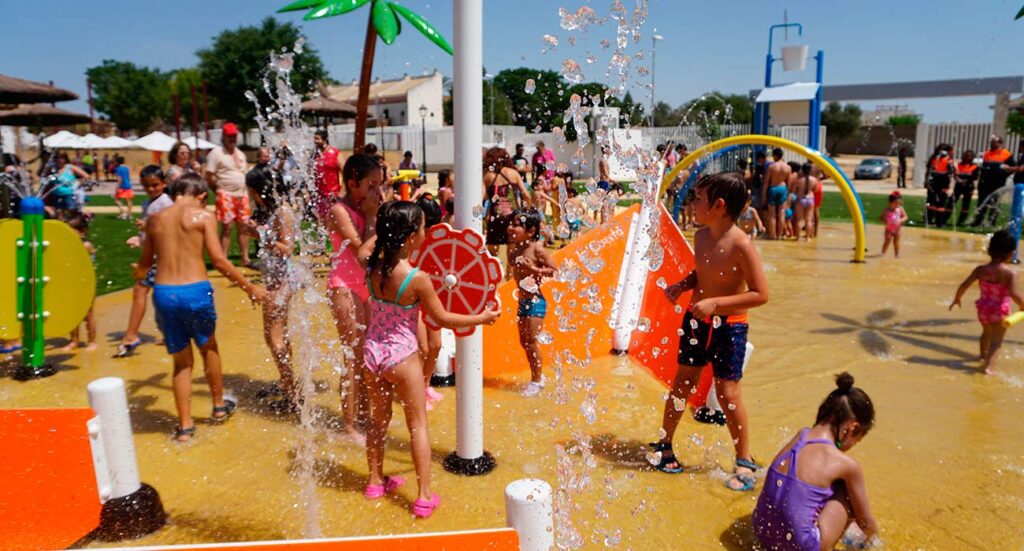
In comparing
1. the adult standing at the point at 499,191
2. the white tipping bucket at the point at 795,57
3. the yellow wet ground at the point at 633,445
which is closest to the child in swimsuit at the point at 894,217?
the yellow wet ground at the point at 633,445

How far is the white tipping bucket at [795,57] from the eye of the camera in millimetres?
16062

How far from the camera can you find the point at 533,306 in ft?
16.3

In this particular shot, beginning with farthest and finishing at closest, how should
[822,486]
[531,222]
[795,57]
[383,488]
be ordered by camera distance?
[795,57] → [531,222] → [383,488] → [822,486]

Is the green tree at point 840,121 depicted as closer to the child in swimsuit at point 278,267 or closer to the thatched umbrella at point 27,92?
the thatched umbrella at point 27,92

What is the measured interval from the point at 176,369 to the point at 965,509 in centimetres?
444

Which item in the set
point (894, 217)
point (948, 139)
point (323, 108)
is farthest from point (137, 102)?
point (894, 217)

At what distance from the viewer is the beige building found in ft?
198

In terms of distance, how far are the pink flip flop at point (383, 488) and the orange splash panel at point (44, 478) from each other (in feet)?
4.05

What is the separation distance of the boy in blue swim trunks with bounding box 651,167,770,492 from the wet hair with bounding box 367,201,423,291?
58.3 inches

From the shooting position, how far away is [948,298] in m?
8.00

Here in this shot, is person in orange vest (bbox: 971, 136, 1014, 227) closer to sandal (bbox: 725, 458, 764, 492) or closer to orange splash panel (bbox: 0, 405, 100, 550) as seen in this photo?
sandal (bbox: 725, 458, 764, 492)

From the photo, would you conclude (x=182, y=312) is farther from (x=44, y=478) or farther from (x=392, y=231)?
(x=392, y=231)

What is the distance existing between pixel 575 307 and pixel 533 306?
2.90 feet

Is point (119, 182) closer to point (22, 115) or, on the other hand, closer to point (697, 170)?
point (22, 115)
